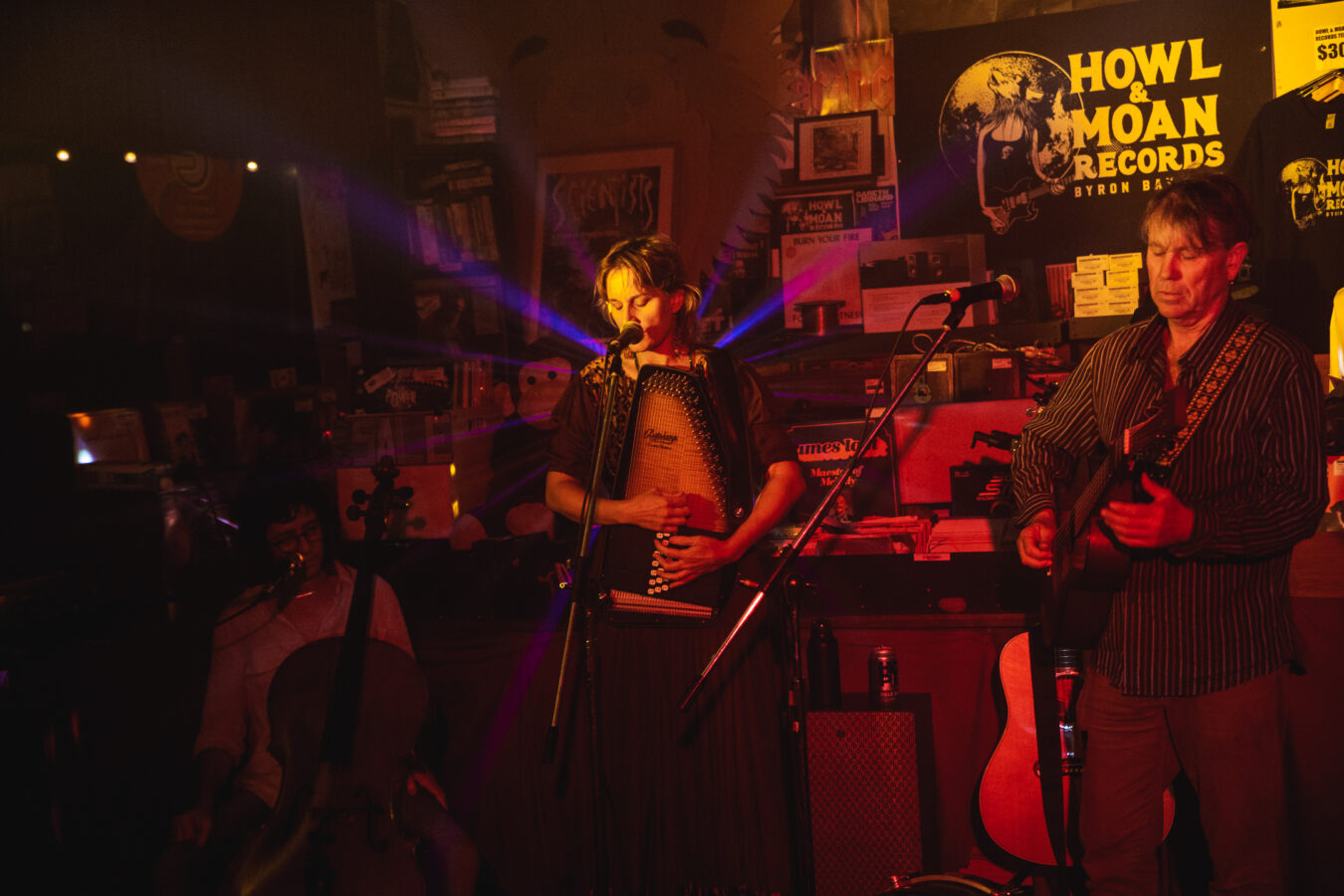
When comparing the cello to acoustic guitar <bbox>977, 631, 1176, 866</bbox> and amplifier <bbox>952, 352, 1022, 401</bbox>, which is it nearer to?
acoustic guitar <bbox>977, 631, 1176, 866</bbox>

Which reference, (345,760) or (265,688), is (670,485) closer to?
(345,760)

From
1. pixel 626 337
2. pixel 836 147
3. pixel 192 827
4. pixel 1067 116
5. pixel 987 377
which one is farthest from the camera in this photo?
pixel 836 147

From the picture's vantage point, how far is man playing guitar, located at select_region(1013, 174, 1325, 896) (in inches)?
79.5

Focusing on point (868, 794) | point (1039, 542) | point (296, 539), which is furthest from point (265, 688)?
point (1039, 542)

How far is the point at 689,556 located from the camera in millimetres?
2566

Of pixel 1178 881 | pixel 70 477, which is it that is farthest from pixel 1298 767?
pixel 70 477

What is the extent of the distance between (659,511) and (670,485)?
0.18 meters

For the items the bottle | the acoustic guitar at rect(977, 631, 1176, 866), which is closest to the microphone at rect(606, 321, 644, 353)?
the bottle

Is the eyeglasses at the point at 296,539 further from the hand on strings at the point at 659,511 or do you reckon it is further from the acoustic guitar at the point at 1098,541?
the acoustic guitar at the point at 1098,541

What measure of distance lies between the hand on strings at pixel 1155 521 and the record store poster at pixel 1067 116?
7.94 ft

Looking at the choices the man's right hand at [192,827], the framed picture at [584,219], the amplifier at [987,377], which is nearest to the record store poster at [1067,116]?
the amplifier at [987,377]

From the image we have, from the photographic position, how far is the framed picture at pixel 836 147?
432 cm

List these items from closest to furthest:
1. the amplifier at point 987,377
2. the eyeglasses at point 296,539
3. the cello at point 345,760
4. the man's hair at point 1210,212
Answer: the man's hair at point 1210,212 < the cello at point 345,760 < the eyeglasses at point 296,539 < the amplifier at point 987,377

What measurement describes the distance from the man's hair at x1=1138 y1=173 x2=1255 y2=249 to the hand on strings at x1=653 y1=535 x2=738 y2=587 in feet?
4.26
